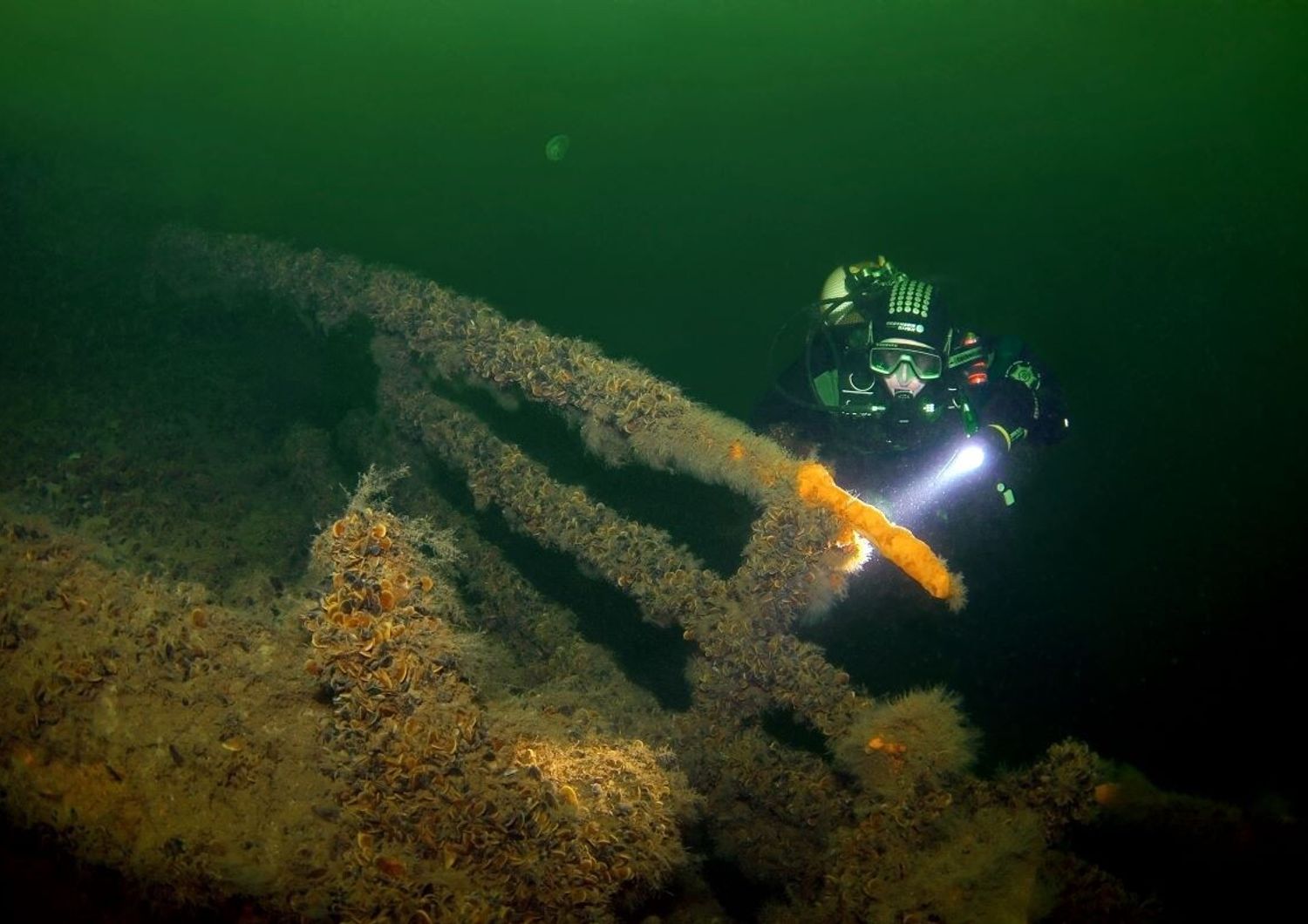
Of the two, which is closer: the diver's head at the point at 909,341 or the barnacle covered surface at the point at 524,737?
the barnacle covered surface at the point at 524,737

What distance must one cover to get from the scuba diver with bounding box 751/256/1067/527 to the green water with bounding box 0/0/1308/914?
1.56 m

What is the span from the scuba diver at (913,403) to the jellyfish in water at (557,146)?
3658cm

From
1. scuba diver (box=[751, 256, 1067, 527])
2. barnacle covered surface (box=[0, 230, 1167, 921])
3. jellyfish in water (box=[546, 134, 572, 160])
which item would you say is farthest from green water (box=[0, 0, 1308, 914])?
scuba diver (box=[751, 256, 1067, 527])

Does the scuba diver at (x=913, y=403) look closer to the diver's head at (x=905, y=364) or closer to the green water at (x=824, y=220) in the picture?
the diver's head at (x=905, y=364)

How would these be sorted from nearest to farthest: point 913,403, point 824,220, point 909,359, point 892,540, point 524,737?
point 524,737
point 892,540
point 913,403
point 909,359
point 824,220

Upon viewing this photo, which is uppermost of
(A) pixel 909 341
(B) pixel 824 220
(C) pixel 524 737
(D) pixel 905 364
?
(B) pixel 824 220

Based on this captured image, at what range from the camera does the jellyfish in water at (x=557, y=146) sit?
38.6 metres

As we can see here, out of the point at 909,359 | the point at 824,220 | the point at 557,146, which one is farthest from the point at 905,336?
the point at 824,220

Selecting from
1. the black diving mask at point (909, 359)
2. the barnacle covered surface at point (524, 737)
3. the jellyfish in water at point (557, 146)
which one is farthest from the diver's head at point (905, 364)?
the jellyfish in water at point (557, 146)

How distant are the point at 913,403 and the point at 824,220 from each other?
6146cm

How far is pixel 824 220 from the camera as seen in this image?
60.7 meters

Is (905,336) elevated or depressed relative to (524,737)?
elevated

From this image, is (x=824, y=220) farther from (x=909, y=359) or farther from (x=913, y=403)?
(x=913, y=403)

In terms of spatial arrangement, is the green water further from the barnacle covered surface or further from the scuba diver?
the scuba diver
